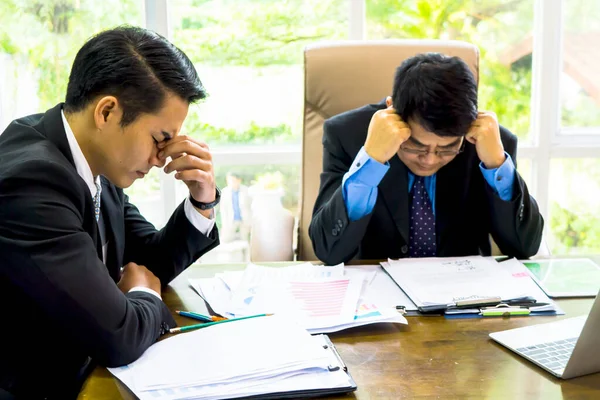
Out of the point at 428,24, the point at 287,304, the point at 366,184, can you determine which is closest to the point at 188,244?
the point at 287,304

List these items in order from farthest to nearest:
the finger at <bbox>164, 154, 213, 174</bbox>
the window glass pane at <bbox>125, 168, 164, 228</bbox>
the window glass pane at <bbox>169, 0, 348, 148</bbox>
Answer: the window glass pane at <bbox>125, 168, 164, 228</bbox> < the window glass pane at <bbox>169, 0, 348, 148</bbox> < the finger at <bbox>164, 154, 213, 174</bbox>

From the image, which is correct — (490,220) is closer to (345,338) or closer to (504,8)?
(345,338)

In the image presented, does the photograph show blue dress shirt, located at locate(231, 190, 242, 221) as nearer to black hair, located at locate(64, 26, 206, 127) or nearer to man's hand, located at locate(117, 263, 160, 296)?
man's hand, located at locate(117, 263, 160, 296)

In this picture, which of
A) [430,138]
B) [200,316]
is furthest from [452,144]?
[200,316]

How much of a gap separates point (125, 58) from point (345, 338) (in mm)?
613

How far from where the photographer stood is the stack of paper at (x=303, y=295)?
1229mm

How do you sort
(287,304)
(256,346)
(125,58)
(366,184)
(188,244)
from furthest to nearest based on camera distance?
(366,184)
(188,244)
(287,304)
(125,58)
(256,346)

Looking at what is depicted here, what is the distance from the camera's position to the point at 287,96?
2.93 m

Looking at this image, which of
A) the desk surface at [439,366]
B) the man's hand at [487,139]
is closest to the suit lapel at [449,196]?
the man's hand at [487,139]

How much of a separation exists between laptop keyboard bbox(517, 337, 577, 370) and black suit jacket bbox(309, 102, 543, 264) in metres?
0.58

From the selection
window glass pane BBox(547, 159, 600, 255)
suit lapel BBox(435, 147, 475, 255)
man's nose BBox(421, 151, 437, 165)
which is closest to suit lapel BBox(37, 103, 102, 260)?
man's nose BBox(421, 151, 437, 165)

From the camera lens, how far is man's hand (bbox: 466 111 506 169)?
1.67 metres

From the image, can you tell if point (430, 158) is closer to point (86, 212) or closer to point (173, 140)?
point (173, 140)

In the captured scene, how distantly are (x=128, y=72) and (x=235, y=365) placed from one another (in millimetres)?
528
